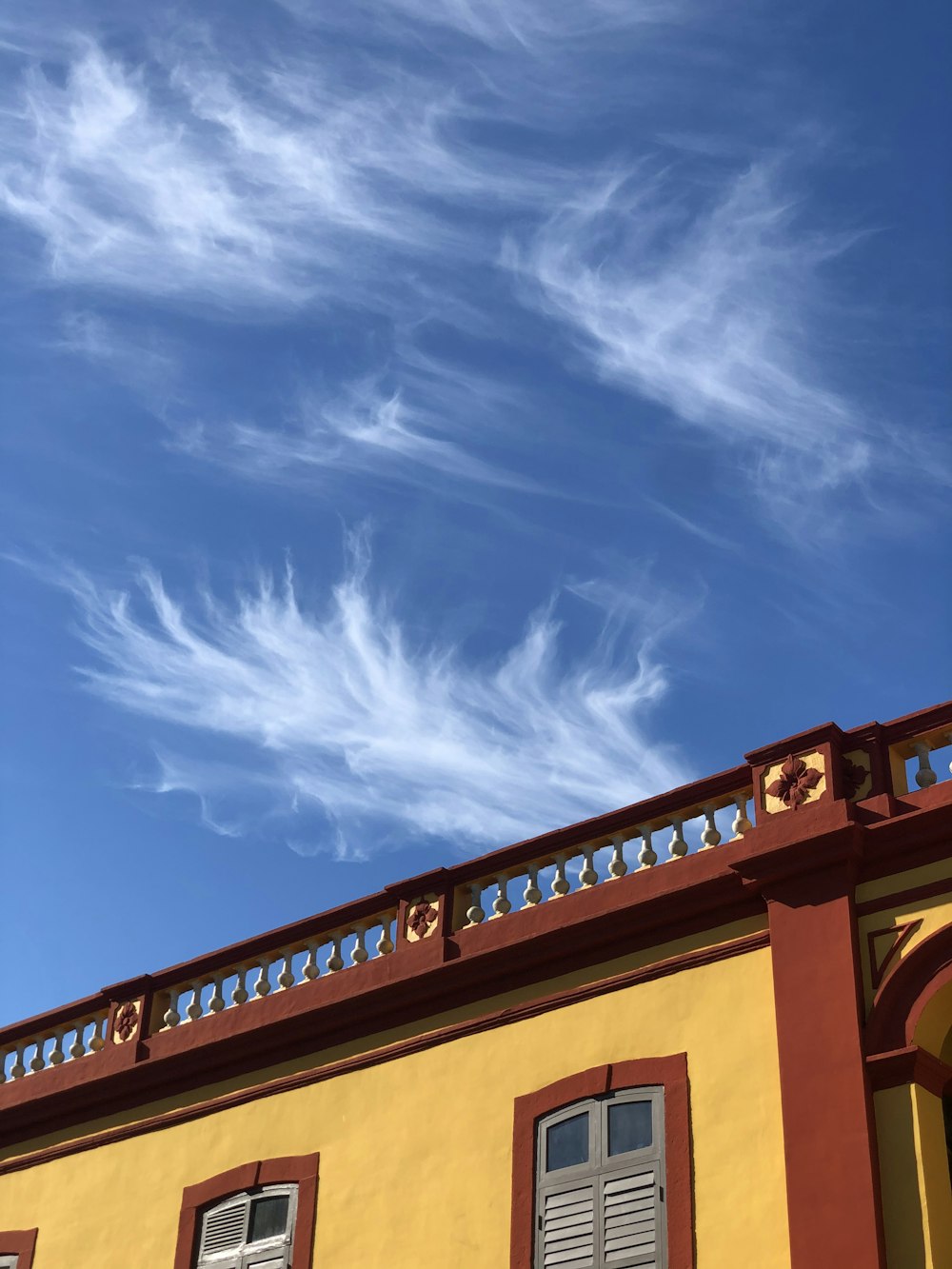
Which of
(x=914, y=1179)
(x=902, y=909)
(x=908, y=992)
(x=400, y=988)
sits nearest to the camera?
(x=914, y=1179)

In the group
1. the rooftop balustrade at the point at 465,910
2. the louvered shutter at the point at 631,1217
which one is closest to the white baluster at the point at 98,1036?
the rooftop balustrade at the point at 465,910

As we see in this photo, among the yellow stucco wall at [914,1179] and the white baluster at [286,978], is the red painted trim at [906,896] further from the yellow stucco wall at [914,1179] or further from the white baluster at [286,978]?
the white baluster at [286,978]

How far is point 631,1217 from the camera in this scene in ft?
42.9

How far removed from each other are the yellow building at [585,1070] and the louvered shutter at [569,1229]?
0.06 ft

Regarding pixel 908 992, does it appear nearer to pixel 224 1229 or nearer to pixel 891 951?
pixel 891 951

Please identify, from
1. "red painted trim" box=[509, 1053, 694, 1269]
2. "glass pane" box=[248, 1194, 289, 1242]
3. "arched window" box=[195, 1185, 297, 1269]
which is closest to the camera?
"red painted trim" box=[509, 1053, 694, 1269]

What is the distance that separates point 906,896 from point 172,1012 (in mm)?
7360

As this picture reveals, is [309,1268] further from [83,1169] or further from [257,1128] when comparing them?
[83,1169]

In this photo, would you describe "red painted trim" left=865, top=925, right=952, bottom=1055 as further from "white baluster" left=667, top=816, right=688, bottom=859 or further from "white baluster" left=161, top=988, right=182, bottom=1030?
"white baluster" left=161, top=988, right=182, bottom=1030

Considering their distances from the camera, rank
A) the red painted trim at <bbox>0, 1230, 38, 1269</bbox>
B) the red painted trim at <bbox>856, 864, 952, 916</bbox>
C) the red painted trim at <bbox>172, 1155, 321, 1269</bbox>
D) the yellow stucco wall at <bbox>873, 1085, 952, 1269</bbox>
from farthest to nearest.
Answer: the red painted trim at <bbox>0, 1230, 38, 1269</bbox>
the red painted trim at <bbox>172, 1155, 321, 1269</bbox>
the red painted trim at <bbox>856, 864, 952, 916</bbox>
the yellow stucco wall at <bbox>873, 1085, 952, 1269</bbox>

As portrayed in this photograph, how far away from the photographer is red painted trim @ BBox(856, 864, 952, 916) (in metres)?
12.9

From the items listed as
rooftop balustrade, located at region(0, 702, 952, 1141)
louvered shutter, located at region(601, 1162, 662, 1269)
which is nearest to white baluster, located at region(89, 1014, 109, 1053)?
rooftop balustrade, located at region(0, 702, 952, 1141)

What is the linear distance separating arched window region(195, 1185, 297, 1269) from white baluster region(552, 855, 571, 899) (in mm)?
3187

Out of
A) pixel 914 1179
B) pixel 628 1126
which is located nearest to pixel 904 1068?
pixel 914 1179
